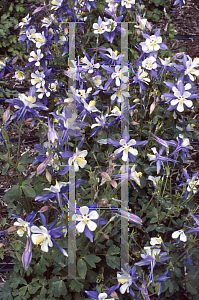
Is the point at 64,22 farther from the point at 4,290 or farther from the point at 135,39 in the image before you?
the point at 4,290

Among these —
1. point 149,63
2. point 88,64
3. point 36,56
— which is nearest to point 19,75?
point 36,56

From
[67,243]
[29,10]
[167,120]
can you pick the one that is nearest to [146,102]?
[167,120]

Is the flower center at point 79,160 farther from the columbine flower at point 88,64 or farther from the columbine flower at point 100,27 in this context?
the columbine flower at point 100,27

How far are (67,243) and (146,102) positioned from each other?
1.20 meters

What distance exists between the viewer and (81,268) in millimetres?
1418

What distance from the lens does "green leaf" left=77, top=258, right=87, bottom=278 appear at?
4.59 ft

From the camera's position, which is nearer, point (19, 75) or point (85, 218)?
point (85, 218)

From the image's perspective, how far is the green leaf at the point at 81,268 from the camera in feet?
4.59

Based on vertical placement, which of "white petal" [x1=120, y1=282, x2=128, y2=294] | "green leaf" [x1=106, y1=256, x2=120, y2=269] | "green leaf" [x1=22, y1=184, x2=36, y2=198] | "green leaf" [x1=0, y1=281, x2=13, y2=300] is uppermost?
"green leaf" [x1=22, y1=184, x2=36, y2=198]

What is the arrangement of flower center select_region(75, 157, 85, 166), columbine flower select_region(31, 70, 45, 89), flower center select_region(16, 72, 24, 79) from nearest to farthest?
1. flower center select_region(75, 157, 85, 166)
2. columbine flower select_region(31, 70, 45, 89)
3. flower center select_region(16, 72, 24, 79)

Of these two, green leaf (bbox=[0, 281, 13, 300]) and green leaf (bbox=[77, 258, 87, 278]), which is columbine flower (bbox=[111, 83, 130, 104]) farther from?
green leaf (bbox=[0, 281, 13, 300])

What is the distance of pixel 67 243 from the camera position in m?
1.50

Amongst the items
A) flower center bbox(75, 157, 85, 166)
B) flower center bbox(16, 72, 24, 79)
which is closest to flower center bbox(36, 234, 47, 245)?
flower center bbox(75, 157, 85, 166)

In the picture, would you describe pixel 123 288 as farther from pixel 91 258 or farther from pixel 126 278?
pixel 91 258
